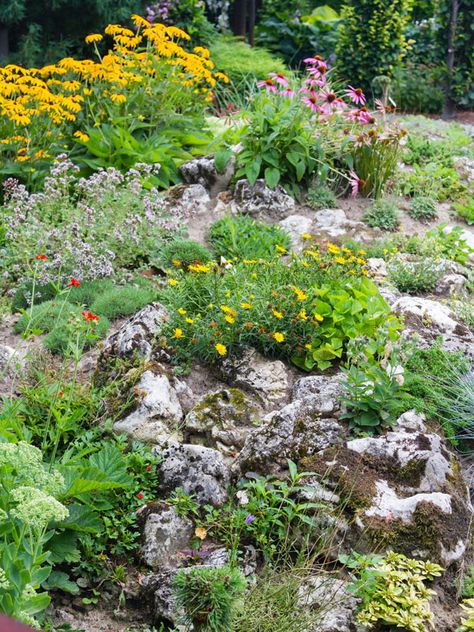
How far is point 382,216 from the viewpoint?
23.6ft

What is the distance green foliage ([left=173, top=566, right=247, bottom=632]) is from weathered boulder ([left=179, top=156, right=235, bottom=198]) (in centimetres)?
516

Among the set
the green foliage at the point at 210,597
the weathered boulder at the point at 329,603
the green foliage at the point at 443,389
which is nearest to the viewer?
the green foliage at the point at 210,597

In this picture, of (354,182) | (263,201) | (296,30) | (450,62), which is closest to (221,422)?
(263,201)

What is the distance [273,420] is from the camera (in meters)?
4.11

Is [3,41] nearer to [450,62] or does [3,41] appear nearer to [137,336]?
[450,62]

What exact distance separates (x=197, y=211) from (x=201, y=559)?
14.4 ft

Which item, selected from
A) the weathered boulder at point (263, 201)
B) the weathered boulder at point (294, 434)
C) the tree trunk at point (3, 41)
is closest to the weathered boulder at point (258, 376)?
the weathered boulder at point (294, 434)

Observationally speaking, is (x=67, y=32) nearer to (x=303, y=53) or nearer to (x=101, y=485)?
(x=303, y=53)

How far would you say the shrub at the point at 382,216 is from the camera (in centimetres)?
712

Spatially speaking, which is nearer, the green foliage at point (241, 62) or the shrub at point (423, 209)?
the shrub at point (423, 209)

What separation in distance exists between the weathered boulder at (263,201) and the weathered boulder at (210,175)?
15.0 inches

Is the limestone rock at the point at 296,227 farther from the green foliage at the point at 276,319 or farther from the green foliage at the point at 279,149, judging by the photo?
the green foliage at the point at 276,319

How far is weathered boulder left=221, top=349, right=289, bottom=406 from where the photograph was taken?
461 cm

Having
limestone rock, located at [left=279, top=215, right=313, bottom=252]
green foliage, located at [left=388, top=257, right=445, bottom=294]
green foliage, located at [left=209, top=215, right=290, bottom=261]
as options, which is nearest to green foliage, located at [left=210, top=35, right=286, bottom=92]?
limestone rock, located at [left=279, top=215, right=313, bottom=252]
